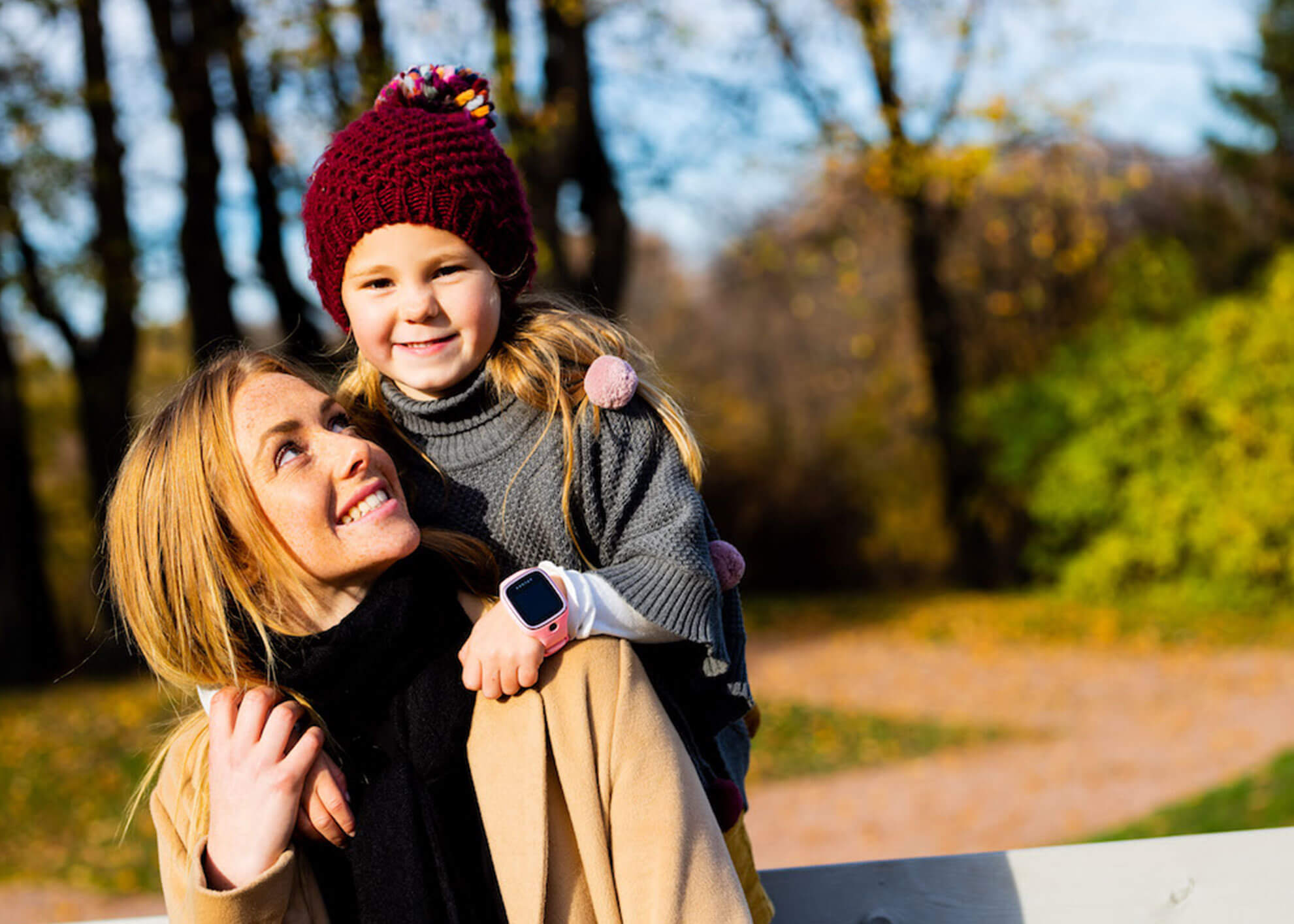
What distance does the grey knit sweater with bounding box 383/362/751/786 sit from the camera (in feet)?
6.40

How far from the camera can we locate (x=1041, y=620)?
1297cm

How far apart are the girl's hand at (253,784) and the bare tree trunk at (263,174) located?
871 cm

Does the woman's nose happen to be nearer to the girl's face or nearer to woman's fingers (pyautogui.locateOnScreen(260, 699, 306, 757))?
the girl's face

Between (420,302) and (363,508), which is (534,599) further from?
(420,302)

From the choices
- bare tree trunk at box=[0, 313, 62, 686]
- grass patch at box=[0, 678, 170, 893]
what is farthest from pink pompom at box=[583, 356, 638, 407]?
bare tree trunk at box=[0, 313, 62, 686]

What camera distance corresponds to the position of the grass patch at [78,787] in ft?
24.0

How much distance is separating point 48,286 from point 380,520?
13390 mm

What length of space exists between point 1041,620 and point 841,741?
178 inches

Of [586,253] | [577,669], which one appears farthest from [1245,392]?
[577,669]

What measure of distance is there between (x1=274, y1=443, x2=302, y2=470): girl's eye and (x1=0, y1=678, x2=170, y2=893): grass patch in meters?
4.76

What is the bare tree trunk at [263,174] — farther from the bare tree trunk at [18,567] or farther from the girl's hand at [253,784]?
the girl's hand at [253,784]

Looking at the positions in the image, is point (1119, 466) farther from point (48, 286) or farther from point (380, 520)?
point (380, 520)

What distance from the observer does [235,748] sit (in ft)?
6.03

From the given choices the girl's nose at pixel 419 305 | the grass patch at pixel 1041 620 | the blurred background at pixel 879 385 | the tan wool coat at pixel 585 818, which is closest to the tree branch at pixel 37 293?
the blurred background at pixel 879 385
